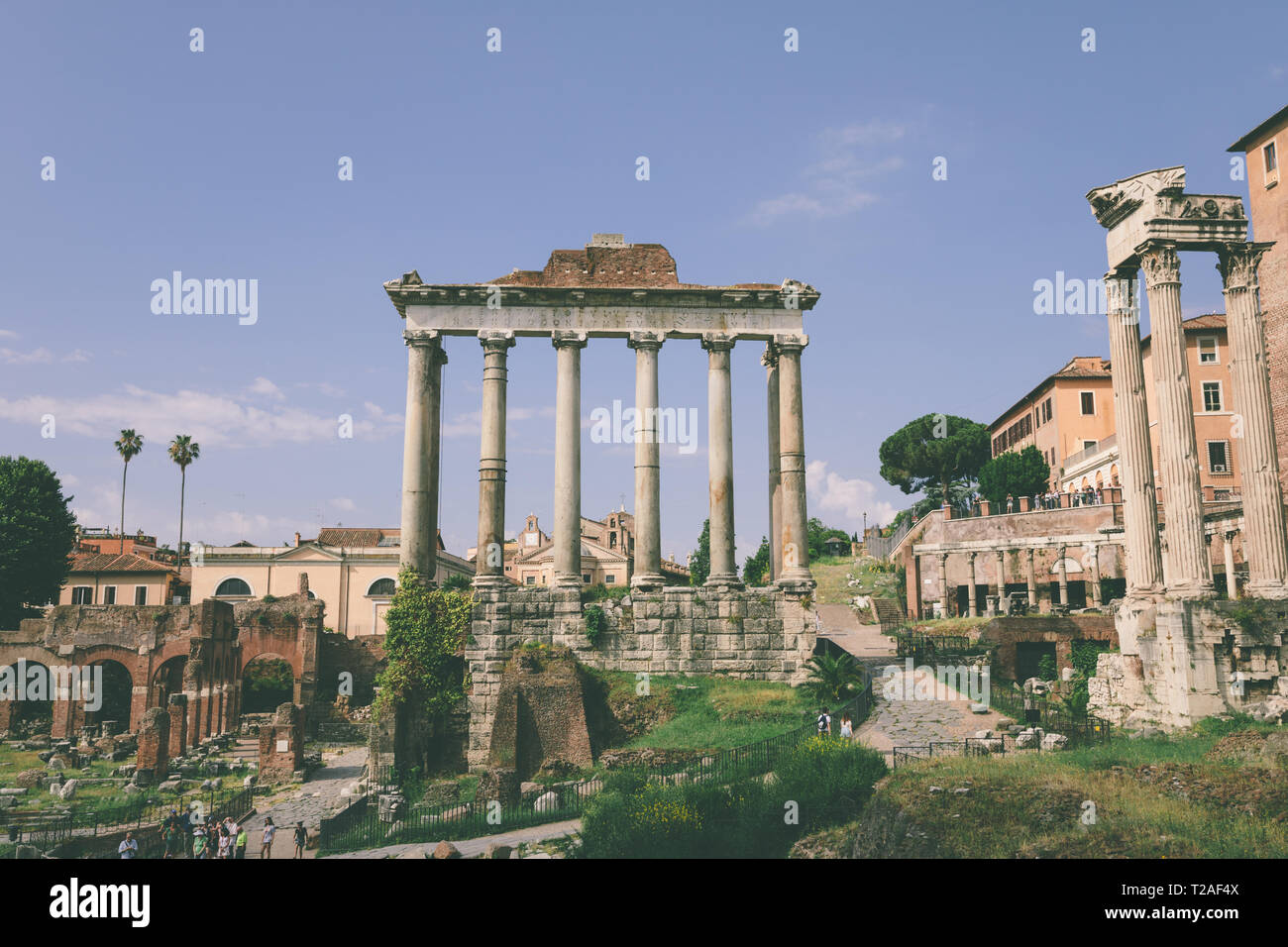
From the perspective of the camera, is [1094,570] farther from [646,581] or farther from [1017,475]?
[646,581]

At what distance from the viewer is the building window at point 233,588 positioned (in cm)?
6034

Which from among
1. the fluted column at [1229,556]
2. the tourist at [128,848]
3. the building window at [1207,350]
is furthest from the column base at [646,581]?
the building window at [1207,350]

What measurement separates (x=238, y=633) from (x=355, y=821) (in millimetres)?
27413

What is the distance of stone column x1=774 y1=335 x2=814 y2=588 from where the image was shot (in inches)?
1164

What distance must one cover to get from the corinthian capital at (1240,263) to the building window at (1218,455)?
23.8 metres

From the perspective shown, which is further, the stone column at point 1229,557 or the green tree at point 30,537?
the green tree at point 30,537

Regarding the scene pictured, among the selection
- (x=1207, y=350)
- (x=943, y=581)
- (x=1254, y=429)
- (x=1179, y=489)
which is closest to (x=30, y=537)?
(x=943, y=581)

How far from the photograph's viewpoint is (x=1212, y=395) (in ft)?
153

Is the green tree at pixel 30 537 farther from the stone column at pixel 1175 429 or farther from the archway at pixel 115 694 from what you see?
the stone column at pixel 1175 429

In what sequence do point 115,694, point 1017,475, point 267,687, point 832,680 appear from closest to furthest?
point 832,680
point 115,694
point 267,687
point 1017,475

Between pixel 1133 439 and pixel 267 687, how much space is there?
138ft

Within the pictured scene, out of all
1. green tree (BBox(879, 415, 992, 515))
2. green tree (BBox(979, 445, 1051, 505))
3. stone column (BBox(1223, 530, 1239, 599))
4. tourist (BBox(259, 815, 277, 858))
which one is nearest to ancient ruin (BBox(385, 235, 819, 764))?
tourist (BBox(259, 815, 277, 858))

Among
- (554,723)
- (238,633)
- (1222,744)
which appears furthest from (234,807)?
(1222,744)
